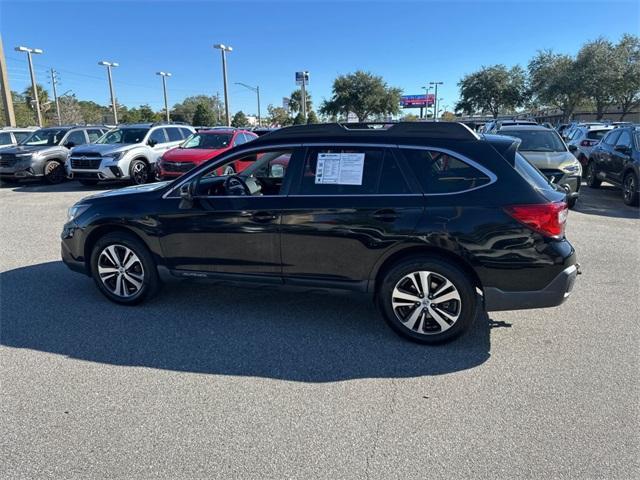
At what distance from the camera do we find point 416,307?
374 cm

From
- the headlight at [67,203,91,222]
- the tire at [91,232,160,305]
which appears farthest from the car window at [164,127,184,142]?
the tire at [91,232,160,305]

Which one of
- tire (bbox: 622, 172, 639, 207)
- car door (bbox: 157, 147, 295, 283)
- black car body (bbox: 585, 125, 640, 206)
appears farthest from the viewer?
black car body (bbox: 585, 125, 640, 206)

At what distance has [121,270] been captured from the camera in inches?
180

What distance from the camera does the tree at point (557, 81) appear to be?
126 ft

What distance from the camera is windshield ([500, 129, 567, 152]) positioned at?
1044 centimetres

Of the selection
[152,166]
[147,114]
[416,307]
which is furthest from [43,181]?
[147,114]

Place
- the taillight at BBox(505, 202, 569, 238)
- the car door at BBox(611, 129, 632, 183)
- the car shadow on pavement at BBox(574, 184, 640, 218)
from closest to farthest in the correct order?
the taillight at BBox(505, 202, 569, 238)
the car shadow on pavement at BBox(574, 184, 640, 218)
the car door at BBox(611, 129, 632, 183)

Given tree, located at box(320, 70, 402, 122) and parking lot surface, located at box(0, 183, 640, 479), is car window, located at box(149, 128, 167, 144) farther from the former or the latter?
tree, located at box(320, 70, 402, 122)

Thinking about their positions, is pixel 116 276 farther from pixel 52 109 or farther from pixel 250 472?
pixel 52 109

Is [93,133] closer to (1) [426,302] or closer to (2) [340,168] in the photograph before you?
(2) [340,168]

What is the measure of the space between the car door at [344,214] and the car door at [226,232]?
14cm

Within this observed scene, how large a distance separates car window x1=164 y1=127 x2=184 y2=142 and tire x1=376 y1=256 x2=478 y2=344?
12985 mm

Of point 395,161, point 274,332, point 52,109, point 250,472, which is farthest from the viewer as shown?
point 52,109

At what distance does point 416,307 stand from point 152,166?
468 inches
